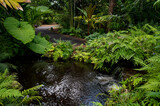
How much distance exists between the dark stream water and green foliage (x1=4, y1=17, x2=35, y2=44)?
114 centimetres

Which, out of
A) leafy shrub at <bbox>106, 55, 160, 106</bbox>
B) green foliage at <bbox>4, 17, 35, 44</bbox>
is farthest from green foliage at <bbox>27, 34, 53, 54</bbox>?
leafy shrub at <bbox>106, 55, 160, 106</bbox>

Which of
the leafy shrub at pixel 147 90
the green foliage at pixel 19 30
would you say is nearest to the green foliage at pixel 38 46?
the green foliage at pixel 19 30

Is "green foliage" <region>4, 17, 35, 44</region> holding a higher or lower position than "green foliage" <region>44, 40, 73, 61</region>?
higher

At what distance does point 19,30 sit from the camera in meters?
3.68

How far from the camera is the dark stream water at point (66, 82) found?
2.45 m

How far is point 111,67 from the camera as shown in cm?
377

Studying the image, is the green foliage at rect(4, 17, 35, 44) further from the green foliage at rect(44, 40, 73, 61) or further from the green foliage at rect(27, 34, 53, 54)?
the green foliage at rect(44, 40, 73, 61)

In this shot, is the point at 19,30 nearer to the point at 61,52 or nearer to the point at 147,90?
the point at 61,52

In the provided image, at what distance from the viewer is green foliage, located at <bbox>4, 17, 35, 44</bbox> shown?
3486mm

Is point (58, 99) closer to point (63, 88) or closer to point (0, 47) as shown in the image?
point (63, 88)

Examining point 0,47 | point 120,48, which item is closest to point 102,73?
point 120,48

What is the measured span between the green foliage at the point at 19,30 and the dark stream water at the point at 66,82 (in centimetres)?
114

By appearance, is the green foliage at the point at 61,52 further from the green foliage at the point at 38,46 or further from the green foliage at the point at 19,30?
the green foliage at the point at 19,30

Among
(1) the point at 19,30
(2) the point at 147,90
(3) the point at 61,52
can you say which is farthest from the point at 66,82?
(1) the point at 19,30
